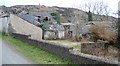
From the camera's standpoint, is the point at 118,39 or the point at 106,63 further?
the point at 118,39

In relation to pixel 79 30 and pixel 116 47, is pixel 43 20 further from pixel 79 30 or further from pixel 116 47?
pixel 116 47

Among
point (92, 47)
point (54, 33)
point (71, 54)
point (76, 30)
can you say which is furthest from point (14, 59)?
point (76, 30)

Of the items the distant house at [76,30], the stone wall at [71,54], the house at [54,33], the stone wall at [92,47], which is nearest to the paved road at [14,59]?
the stone wall at [71,54]

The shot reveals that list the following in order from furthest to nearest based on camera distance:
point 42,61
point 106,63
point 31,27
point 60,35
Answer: point 60,35, point 31,27, point 42,61, point 106,63

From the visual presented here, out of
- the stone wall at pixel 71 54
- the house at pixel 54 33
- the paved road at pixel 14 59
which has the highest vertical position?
the stone wall at pixel 71 54

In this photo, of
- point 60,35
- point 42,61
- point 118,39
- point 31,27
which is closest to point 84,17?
point 60,35

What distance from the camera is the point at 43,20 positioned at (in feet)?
268

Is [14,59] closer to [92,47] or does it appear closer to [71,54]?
[71,54]

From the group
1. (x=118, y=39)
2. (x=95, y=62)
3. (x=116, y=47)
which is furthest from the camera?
(x=118, y=39)

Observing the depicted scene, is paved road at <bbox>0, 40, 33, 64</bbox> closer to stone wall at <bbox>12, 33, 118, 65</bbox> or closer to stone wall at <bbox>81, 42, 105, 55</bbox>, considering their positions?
stone wall at <bbox>12, 33, 118, 65</bbox>

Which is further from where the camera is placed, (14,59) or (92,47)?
(92,47)

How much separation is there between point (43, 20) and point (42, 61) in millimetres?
65668

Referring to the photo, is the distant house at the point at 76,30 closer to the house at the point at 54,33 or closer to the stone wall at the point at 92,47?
the house at the point at 54,33

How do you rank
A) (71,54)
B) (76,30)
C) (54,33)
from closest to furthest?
1. (71,54)
2. (54,33)
3. (76,30)
